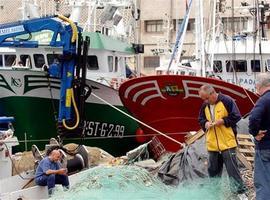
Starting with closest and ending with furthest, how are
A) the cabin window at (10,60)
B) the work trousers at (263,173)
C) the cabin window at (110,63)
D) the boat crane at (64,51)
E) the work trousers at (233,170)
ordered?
1. the work trousers at (263,173)
2. the work trousers at (233,170)
3. the boat crane at (64,51)
4. the cabin window at (10,60)
5. the cabin window at (110,63)

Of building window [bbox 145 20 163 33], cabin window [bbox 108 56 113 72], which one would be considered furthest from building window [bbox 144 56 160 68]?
cabin window [bbox 108 56 113 72]

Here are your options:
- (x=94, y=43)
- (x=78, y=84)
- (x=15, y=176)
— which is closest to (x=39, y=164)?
(x=15, y=176)

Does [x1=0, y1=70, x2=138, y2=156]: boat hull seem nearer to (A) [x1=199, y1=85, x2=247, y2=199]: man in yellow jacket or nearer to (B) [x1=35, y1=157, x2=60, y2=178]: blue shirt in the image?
(B) [x1=35, y1=157, x2=60, y2=178]: blue shirt

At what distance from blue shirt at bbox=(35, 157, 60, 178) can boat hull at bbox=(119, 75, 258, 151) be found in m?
3.43

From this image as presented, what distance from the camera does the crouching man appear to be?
7777mm

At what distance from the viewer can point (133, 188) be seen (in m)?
6.41

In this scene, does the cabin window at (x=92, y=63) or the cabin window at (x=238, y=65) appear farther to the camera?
the cabin window at (x=238, y=65)

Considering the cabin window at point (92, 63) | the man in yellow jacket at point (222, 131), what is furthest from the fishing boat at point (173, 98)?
the man in yellow jacket at point (222, 131)

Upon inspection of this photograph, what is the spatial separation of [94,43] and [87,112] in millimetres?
1580

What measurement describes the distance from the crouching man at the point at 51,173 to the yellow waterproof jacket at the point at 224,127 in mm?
2246

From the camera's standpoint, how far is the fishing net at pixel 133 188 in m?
6.22

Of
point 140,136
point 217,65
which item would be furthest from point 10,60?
point 217,65

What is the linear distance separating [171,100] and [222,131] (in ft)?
15.5

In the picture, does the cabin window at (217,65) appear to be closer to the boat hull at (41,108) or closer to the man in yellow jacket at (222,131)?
the boat hull at (41,108)
